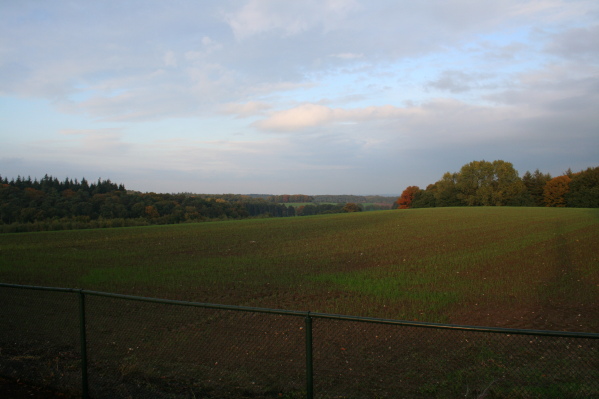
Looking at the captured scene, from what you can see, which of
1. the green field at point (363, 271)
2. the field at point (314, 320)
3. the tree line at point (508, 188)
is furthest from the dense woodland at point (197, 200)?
the field at point (314, 320)

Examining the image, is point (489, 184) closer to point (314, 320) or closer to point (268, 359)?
point (314, 320)

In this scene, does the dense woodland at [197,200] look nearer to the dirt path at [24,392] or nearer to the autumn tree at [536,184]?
the autumn tree at [536,184]

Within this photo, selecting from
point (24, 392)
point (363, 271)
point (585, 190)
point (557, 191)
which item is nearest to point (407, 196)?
point (557, 191)

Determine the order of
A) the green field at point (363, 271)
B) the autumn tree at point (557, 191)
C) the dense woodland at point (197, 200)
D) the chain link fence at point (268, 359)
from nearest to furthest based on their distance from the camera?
the chain link fence at point (268, 359) → the green field at point (363, 271) → the dense woodland at point (197, 200) → the autumn tree at point (557, 191)

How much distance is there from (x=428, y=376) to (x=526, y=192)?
98.2 metres

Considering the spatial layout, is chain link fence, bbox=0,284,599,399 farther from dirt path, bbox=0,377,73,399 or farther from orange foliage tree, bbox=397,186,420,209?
orange foliage tree, bbox=397,186,420,209

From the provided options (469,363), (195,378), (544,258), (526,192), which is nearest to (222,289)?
(195,378)

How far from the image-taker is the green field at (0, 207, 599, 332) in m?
11.9

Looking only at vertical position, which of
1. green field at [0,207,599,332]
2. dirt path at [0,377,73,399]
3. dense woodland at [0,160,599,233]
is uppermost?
dense woodland at [0,160,599,233]

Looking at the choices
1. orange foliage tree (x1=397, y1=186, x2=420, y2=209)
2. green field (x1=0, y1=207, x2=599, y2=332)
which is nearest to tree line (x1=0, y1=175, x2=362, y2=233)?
green field (x1=0, y1=207, x2=599, y2=332)

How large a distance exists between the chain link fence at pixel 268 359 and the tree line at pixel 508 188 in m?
91.4

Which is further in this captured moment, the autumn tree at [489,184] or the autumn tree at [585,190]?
the autumn tree at [489,184]

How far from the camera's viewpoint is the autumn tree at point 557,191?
8950 cm

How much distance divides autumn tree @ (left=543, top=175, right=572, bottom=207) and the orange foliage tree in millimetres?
33050
